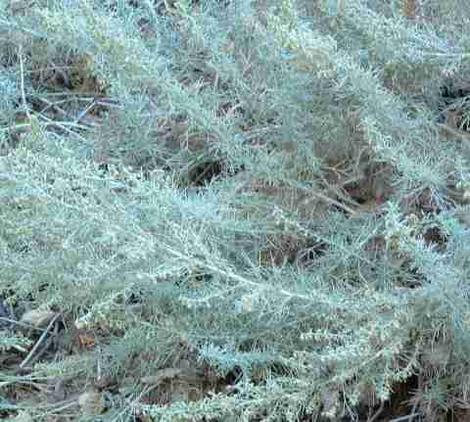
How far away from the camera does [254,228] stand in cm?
226

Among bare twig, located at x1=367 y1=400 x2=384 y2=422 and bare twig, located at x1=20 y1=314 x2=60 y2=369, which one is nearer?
bare twig, located at x1=367 y1=400 x2=384 y2=422

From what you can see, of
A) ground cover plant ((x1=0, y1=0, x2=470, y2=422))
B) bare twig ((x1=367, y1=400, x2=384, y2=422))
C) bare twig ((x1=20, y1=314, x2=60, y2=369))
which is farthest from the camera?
bare twig ((x1=20, y1=314, x2=60, y2=369))

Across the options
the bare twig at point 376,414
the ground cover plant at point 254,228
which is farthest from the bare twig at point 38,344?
the bare twig at point 376,414

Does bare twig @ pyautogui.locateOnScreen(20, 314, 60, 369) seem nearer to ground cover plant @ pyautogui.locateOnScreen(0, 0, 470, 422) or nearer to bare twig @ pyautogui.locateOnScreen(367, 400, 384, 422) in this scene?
ground cover plant @ pyautogui.locateOnScreen(0, 0, 470, 422)

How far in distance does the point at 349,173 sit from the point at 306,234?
35 cm

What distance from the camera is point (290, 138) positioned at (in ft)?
7.71

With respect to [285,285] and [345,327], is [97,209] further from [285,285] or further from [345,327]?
[345,327]

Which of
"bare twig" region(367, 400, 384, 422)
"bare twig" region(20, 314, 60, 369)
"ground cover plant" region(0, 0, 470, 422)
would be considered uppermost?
"ground cover plant" region(0, 0, 470, 422)

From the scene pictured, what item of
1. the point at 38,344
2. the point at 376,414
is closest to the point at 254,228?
the point at 376,414

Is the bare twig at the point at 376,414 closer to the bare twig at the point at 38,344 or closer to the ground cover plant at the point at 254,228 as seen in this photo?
the ground cover plant at the point at 254,228

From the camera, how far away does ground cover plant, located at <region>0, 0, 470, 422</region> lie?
74.0 inches

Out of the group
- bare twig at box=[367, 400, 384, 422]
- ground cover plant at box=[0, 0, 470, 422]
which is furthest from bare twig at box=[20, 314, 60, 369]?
bare twig at box=[367, 400, 384, 422]

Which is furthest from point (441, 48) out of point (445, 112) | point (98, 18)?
point (98, 18)

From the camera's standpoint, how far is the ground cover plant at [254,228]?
74.0 inches
